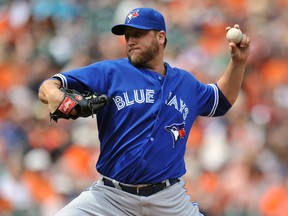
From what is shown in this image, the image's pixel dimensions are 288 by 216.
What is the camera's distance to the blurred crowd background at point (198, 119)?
9.54 m

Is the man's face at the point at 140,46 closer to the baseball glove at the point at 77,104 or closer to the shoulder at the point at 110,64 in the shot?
the shoulder at the point at 110,64

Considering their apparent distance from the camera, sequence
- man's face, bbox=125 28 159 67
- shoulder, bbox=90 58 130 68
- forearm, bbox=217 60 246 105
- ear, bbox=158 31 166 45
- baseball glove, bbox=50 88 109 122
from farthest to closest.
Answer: forearm, bbox=217 60 246 105, ear, bbox=158 31 166 45, man's face, bbox=125 28 159 67, shoulder, bbox=90 58 130 68, baseball glove, bbox=50 88 109 122

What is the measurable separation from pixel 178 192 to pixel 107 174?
49 cm

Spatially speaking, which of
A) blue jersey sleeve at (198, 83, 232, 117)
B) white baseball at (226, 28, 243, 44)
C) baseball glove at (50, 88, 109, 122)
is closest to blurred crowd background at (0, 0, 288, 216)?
blue jersey sleeve at (198, 83, 232, 117)

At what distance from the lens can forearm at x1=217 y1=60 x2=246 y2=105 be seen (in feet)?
19.9

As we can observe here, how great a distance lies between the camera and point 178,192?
18.3ft

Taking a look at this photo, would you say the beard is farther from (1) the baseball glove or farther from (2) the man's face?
(1) the baseball glove

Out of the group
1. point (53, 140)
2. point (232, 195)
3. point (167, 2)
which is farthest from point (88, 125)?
point (167, 2)

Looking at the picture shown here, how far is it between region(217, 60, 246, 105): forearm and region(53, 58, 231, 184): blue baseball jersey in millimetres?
591

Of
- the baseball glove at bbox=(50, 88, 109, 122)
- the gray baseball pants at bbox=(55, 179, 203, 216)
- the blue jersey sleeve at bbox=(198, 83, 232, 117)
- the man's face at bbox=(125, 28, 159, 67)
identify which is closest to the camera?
the baseball glove at bbox=(50, 88, 109, 122)

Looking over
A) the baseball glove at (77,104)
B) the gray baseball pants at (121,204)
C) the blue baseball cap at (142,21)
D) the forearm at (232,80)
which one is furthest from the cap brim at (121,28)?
the gray baseball pants at (121,204)

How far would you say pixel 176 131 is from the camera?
18.3 feet

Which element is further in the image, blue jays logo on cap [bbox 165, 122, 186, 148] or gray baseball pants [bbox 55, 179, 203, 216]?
blue jays logo on cap [bbox 165, 122, 186, 148]

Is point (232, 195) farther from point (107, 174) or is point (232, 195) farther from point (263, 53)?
point (107, 174)
